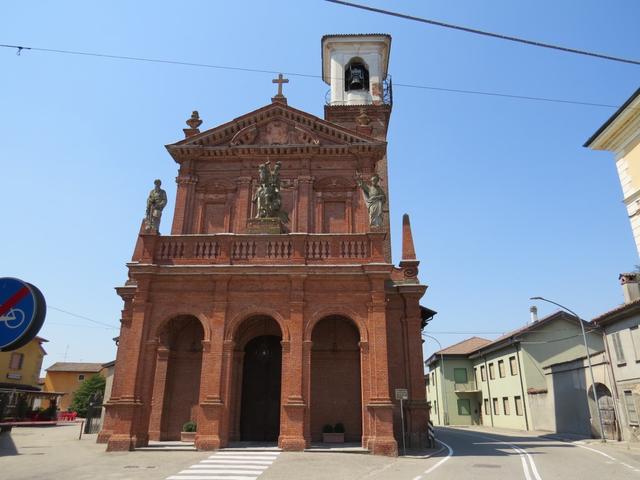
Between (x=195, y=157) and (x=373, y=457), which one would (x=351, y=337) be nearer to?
(x=373, y=457)

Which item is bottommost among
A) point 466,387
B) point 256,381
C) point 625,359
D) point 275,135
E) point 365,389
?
point 365,389

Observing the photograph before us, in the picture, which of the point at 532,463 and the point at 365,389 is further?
the point at 365,389

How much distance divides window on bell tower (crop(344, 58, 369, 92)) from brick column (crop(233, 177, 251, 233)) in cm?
1424

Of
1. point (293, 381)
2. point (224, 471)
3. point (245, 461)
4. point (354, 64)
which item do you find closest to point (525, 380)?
point (293, 381)

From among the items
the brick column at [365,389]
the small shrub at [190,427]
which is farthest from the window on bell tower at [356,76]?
the small shrub at [190,427]

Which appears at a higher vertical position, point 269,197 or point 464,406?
point 269,197

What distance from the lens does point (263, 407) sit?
749 inches

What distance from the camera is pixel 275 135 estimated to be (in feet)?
79.3

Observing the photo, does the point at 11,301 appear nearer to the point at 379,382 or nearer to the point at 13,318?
the point at 13,318

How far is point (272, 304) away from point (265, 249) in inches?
85.7

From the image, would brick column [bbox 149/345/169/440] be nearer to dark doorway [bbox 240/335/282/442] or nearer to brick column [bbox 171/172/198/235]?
dark doorway [bbox 240/335/282/442]

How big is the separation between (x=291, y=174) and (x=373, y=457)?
13.9 meters

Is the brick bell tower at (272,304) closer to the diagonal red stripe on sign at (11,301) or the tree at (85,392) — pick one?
the diagonal red stripe on sign at (11,301)

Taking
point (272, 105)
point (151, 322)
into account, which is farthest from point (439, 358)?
point (151, 322)
